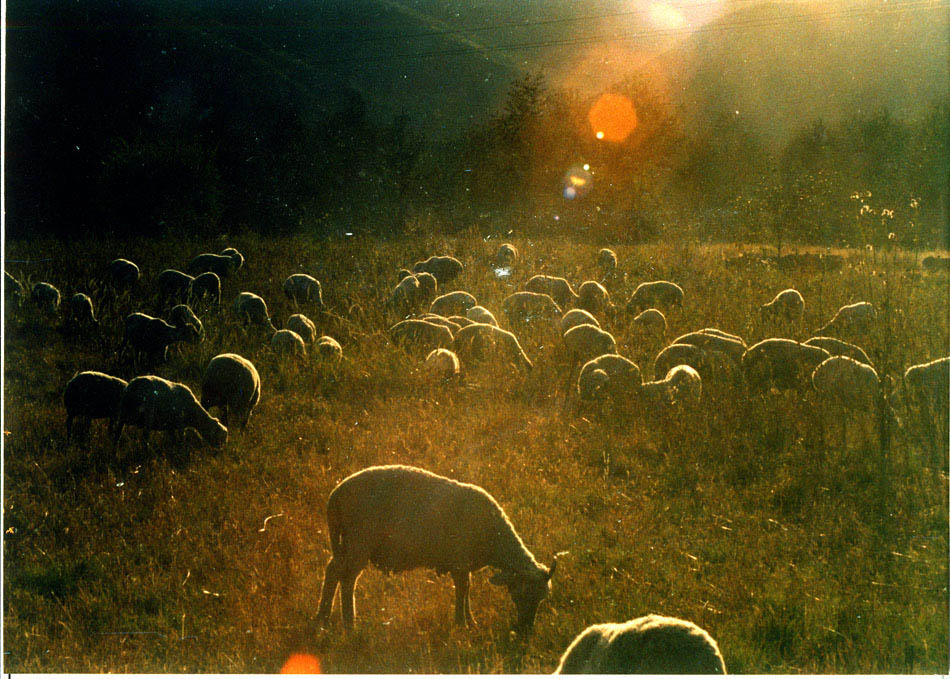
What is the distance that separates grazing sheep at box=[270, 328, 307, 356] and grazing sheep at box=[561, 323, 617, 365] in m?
3.47

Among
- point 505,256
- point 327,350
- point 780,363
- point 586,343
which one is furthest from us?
point 505,256

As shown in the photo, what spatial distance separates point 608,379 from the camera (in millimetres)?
8477

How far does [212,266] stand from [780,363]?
11713 mm

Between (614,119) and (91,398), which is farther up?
(614,119)

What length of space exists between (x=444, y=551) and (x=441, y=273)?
41.1 ft

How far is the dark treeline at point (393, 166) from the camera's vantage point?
21609mm

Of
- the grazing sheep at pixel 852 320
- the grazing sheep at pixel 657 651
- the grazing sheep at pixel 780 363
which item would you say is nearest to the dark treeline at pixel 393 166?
the grazing sheep at pixel 852 320

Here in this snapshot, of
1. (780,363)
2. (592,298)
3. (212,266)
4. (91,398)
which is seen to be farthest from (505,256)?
(91,398)

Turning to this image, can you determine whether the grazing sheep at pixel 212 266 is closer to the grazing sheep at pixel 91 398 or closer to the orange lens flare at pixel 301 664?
the grazing sheep at pixel 91 398

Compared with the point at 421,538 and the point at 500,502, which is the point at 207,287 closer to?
the point at 500,502

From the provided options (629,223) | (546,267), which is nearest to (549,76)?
(629,223)

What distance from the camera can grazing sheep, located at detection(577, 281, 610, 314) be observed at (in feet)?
43.9

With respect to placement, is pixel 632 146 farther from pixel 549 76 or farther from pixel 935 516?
pixel 935 516

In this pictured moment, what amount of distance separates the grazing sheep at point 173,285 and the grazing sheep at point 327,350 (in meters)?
4.81
